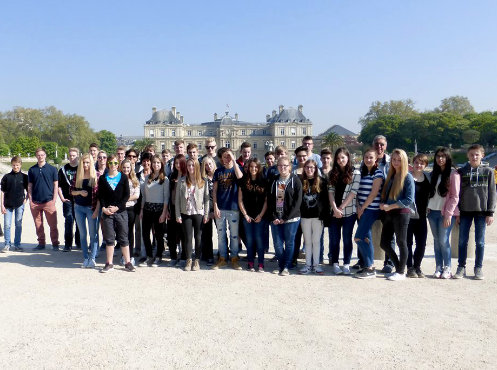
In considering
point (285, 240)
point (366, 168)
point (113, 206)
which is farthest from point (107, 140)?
point (366, 168)

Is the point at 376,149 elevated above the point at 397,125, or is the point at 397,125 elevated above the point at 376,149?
the point at 397,125

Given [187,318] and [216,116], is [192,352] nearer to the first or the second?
[187,318]

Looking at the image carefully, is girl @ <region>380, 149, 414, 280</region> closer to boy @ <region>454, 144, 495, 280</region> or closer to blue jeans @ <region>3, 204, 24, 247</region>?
boy @ <region>454, 144, 495, 280</region>

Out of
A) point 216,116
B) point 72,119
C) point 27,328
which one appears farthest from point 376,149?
point 216,116

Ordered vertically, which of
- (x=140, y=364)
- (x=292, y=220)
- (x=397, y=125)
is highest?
(x=397, y=125)

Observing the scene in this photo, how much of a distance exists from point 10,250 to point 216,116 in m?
96.2

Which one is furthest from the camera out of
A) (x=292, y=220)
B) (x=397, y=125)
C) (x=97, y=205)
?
(x=397, y=125)

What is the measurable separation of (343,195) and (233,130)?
9160 centimetres

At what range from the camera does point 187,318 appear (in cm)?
410

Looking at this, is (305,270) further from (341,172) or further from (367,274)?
(341,172)

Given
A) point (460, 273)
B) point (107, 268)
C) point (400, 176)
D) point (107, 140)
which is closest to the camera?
point (400, 176)

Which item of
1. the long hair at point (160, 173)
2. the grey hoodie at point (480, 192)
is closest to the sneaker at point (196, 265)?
the long hair at point (160, 173)

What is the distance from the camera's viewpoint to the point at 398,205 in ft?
17.3

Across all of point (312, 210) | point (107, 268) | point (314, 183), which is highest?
point (314, 183)
